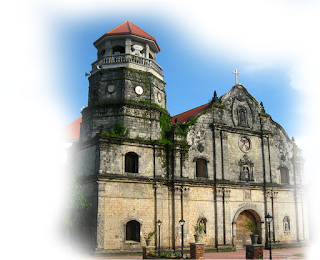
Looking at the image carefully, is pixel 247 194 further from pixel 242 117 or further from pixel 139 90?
pixel 139 90

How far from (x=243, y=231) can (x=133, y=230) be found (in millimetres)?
10338

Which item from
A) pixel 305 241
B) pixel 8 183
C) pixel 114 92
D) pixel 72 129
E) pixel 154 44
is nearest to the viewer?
pixel 8 183

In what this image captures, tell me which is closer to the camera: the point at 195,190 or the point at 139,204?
the point at 139,204

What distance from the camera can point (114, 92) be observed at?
28688 mm

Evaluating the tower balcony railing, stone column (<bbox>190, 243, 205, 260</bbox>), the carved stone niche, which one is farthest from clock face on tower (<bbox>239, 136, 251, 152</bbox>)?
stone column (<bbox>190, 243, 205, 260</bbox>)

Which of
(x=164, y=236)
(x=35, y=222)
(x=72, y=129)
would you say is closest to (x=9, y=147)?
(x=35, y=222)

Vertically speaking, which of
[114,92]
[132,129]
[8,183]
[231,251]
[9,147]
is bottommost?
[231,251]

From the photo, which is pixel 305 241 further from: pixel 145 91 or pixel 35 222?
pixel 35 222

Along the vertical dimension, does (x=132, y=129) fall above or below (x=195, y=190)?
above

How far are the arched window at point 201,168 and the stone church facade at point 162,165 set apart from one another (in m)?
0.08

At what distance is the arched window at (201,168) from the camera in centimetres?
2986

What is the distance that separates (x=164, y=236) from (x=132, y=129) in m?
8.42

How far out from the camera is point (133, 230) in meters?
26.3

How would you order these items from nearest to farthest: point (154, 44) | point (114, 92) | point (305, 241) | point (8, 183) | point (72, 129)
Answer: point (8, 183) → point (114, 92) → point (154, 44) → point (305, 241) → point (72, 129)
